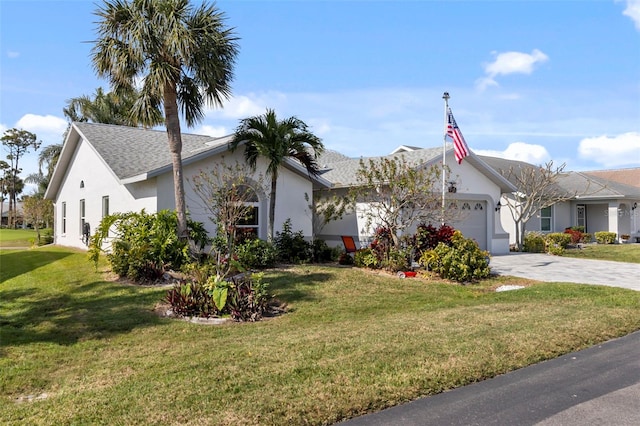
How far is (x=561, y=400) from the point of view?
17.4 ft

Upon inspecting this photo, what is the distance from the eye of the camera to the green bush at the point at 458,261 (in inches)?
562

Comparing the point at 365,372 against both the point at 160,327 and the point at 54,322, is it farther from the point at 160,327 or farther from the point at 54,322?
the point at 54,322

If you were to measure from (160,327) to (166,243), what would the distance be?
5.40 metres

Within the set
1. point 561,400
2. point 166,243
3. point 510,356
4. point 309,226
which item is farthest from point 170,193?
point 561,400

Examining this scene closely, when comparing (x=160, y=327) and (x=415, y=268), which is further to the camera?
(x=415, y=268)

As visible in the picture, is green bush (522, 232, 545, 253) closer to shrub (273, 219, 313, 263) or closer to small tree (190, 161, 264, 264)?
shrub (273, 219, 313, 263)

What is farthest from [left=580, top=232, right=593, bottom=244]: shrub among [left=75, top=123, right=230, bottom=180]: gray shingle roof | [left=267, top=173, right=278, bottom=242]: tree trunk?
[left=75, top=123, right=230, bottom=180]: gray shingle roof

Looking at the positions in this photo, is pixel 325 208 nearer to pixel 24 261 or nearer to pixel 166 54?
pixel 166 54

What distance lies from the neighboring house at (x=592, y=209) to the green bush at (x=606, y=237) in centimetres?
69

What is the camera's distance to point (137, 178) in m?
16.2

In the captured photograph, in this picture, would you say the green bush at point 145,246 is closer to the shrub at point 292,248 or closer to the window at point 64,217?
the shrub at point 292,248

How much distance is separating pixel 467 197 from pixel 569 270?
5.49m

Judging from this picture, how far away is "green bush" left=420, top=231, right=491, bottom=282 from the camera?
14.3m

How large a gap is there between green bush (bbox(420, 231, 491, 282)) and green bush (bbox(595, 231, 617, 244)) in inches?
741
